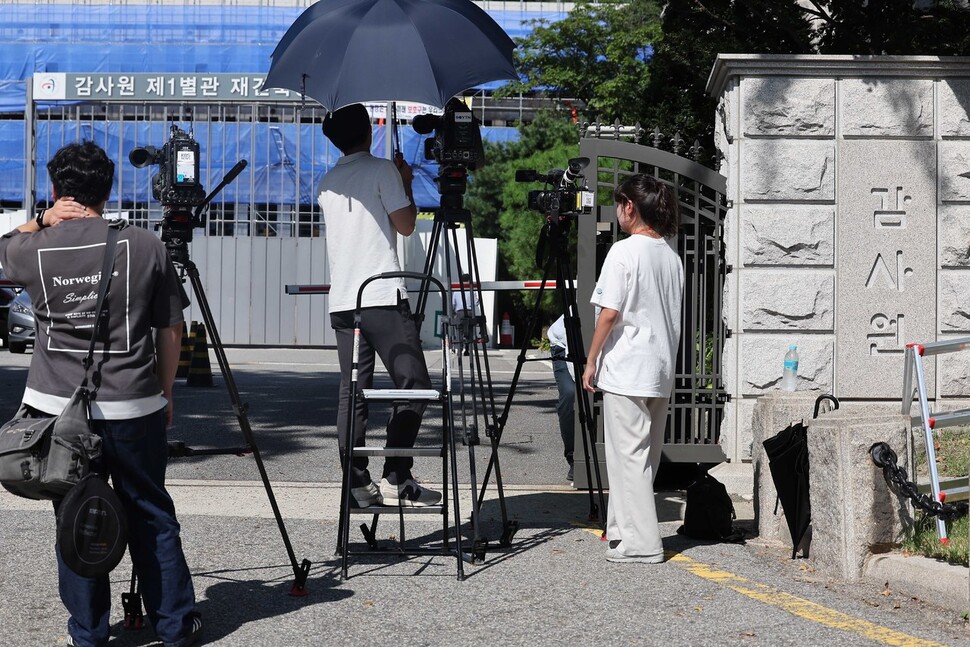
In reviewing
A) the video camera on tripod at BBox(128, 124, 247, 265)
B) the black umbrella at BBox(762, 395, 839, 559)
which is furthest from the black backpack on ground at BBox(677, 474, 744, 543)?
the video camera on tripod at BBox(128, 124, 247, 265)

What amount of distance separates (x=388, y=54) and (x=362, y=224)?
2.99ft

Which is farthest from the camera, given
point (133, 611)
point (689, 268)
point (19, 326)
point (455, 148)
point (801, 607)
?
point (19, 326)

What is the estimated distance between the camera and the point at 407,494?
628 centimetres

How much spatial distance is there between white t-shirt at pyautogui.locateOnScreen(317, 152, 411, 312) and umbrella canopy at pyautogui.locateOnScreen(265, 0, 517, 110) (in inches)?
14.7

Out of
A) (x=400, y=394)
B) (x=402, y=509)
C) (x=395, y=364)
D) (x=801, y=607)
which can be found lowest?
(x=801, y=607)

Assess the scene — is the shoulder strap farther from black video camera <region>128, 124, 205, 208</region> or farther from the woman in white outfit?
the woman in white outfit

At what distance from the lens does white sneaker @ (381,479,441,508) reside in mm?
6281

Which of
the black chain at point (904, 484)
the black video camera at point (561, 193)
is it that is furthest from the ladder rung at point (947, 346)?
the black video camera at point (561, 193)

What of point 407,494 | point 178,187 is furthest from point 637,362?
point 178,187

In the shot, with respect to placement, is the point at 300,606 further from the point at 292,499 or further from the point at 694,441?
the point at 694,441

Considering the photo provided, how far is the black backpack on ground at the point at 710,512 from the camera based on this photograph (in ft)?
22.1

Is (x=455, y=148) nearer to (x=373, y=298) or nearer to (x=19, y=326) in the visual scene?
(x=373, y=298)

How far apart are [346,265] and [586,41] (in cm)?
2853

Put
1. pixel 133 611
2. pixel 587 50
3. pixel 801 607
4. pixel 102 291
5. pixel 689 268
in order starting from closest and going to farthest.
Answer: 1. pixel 102 291
2. pixel 133 611
3. pixel 801 607
4. pixel 689 268
5. pixel 587 50
